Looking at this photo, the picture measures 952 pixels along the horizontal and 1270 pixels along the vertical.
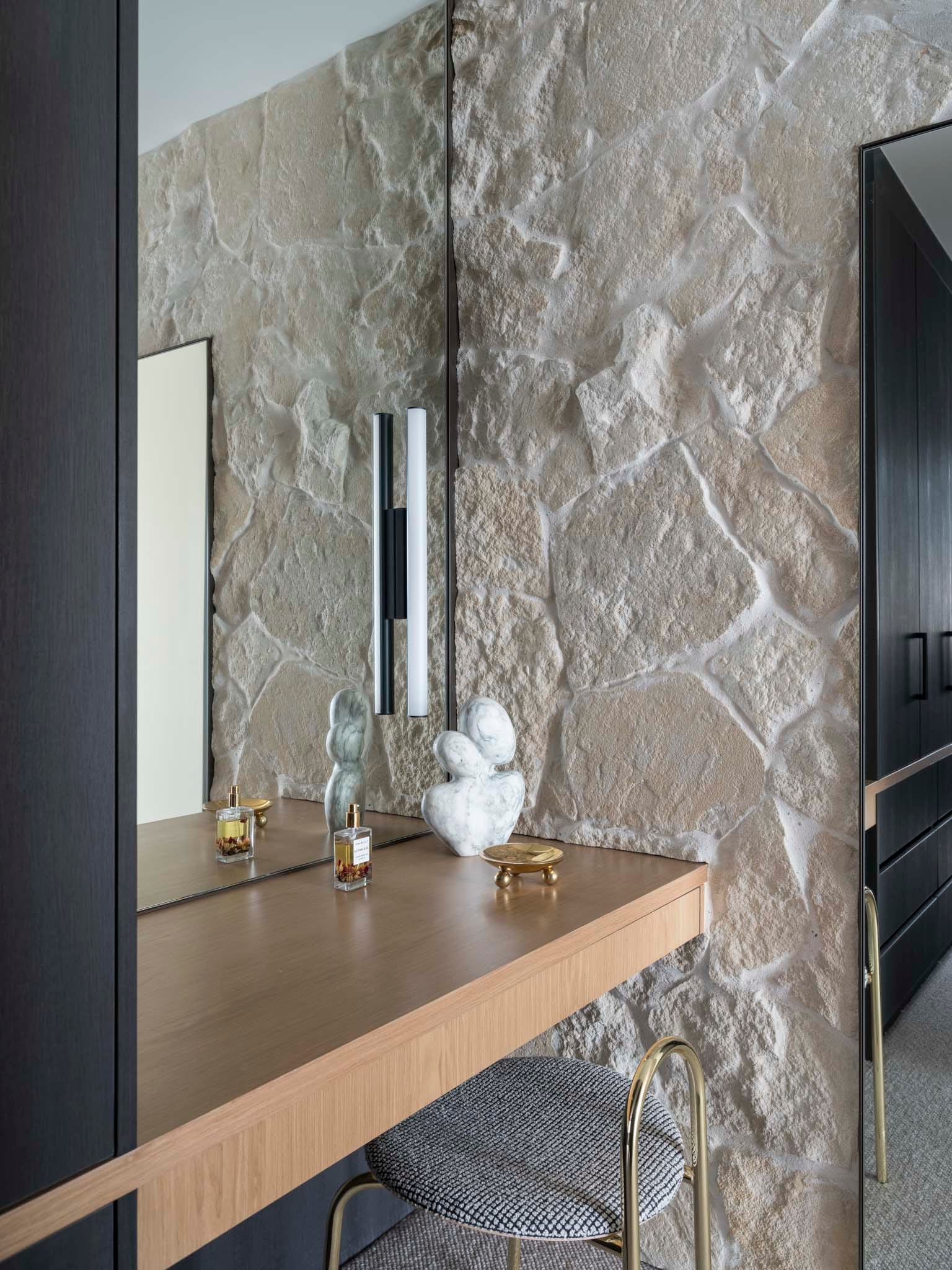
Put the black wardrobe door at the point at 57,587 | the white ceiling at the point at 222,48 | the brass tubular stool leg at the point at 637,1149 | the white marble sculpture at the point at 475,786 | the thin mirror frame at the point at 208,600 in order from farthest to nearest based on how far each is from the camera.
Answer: the white marble sculpture at the point at 475,786 → the thin mirror frame at the point at 208,600 → the white ceiling at the point at 222,48 → the brass tubular stool leg at the point at 637,1149 → the black wardrobe door at the point at 57,587

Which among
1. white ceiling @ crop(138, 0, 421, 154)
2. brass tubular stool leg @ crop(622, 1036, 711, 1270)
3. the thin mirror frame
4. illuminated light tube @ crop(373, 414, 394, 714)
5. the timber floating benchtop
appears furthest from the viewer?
illuminated light tube @ crop(373, 414, 394, 714)

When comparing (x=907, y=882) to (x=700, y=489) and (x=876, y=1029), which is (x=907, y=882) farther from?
(x=700, y=489)

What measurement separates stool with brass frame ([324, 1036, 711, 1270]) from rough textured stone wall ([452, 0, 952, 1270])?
249 millimetres

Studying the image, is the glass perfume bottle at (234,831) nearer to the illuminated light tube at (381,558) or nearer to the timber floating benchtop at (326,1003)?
the timber floating benchtop at (326,1003)

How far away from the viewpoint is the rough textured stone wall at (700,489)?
1.43 meters

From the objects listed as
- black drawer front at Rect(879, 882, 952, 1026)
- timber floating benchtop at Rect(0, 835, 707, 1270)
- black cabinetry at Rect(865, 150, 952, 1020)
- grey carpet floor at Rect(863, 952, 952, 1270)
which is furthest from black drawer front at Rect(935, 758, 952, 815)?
timber floating benchtop at Rect(0, 835, 707, 1270)

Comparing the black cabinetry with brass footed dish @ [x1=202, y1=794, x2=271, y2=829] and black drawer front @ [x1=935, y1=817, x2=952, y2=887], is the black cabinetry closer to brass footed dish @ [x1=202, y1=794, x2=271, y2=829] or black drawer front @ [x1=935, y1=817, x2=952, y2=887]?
black drawer front @ [x1=935, y1=817, x2=952, y2=887]

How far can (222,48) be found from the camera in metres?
1.40


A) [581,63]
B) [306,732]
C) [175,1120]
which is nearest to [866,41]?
[581,63]

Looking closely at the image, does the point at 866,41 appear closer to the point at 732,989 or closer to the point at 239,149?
the point at 239,149

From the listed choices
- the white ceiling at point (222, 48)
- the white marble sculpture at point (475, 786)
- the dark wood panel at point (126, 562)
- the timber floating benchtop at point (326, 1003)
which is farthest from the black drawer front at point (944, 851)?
the white ceiling at point (222, 48)

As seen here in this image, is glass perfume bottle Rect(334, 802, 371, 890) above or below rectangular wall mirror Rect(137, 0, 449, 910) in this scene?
below

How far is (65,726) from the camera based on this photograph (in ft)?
2.07

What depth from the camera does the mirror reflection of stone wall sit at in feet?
4.59
